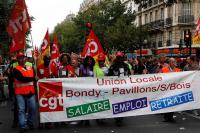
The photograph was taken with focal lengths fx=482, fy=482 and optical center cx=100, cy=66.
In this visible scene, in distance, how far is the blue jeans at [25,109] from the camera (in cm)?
1025

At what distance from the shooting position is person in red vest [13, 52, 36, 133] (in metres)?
10.2

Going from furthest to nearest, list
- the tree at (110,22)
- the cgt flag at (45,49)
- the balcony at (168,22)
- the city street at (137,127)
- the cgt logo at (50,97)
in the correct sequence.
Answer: the balcony at (168,22)
the tree at (110,22)
the cgt flag at (45,49)
the cgt logo at (50,97)
the city street at (137,127)

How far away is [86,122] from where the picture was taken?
11594 mm

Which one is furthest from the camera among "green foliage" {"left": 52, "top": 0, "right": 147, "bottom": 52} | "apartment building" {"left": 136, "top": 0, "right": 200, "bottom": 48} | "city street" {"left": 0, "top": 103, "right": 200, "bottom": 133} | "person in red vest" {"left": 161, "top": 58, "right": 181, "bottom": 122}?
"apartment building" {"left": 136, "top": 0, "right": 200, "bottom": 48}

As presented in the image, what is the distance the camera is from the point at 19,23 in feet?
35.7

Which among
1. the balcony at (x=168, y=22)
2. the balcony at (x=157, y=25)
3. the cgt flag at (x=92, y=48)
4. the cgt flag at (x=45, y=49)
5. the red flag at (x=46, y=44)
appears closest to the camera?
the cgt flag at (x=45, y=49)

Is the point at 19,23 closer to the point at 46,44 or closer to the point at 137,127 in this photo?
the point at 46,44

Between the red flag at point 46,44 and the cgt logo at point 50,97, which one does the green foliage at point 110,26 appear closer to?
the red flag at point 46,44

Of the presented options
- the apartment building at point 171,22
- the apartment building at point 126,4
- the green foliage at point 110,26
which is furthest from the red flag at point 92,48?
the apartment building at point 171,22

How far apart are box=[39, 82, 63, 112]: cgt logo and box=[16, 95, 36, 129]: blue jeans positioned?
253mm

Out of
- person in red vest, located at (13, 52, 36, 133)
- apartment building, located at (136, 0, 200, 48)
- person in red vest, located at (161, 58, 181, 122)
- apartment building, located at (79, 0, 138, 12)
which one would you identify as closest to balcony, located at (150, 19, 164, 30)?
apartment building, located at (136, 0, 200, 48)

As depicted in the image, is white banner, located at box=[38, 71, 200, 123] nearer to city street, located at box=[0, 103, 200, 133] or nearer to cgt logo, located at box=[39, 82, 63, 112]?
cgt logo, located at box=[39, 82, 63, 112]

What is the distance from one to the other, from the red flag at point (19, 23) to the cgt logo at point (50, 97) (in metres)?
1.22

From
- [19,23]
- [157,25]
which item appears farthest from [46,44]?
[157,25]
